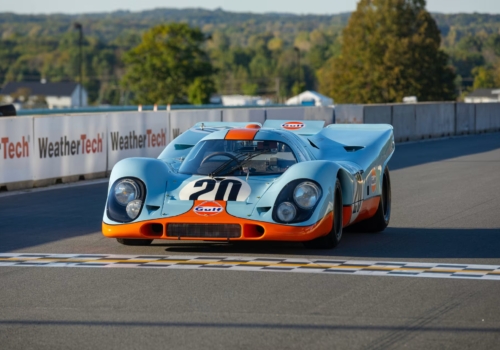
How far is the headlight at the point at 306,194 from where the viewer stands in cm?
907

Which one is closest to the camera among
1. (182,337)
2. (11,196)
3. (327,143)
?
(182,337)

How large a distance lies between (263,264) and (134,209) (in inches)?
55.6

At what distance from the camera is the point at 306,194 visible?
9109mm

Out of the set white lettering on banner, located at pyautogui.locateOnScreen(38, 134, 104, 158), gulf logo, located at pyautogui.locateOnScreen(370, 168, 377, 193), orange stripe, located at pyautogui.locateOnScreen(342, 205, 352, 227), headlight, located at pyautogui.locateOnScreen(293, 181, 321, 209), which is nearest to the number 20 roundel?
headlight, located at pyautogui.locateOnScreen(293, 181, 321, 209)

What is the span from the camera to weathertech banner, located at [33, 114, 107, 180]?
18.1 meters

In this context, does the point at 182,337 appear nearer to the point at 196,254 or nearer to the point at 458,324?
the point at 458,324

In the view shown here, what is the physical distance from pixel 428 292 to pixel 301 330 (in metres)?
1.67

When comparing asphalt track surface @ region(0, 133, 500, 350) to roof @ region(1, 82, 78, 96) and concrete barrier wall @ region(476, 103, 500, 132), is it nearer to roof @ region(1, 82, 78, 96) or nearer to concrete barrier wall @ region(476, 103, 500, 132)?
concrete barrier wall @ region(476, 103, 500, 132)

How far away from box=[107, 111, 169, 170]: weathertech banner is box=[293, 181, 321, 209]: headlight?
11453 millimetres

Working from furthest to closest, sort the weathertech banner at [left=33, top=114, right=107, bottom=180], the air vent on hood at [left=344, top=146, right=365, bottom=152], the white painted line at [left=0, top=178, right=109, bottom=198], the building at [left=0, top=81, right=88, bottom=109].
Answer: the building at [left=0, top=81, right=88, bottom=109], the weathertech banner at [left=33, top=114, right=107, bottom=180], the white painted line at [left=0, top=178, right=109, bottom=198], the air vent on hood at [left=344, top=146, right=365, bottom=152]

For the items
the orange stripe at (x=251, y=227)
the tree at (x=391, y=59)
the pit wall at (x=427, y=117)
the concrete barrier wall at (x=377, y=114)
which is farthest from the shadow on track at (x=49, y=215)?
the tree at (x=391, y=59)

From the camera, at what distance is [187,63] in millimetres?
103312

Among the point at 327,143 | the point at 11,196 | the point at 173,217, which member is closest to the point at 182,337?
the point at 173,217

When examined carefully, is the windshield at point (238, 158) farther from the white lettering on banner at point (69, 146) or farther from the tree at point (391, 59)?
the tree at point (391, 59)
